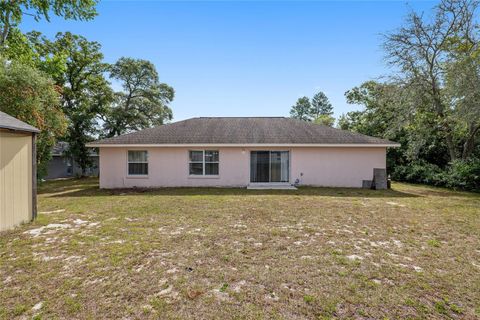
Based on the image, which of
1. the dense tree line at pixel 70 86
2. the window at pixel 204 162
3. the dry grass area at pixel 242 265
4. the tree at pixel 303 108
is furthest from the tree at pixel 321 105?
the dry grass area at pixel 242 265

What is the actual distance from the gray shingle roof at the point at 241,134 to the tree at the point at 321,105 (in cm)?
4897

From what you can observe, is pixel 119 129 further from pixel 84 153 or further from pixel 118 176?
pixel 118 176

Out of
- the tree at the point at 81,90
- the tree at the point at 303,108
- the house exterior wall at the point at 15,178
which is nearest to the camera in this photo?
the house exterior wall at the point at 15,178

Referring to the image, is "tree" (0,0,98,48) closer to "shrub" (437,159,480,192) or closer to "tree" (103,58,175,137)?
"tree" (103,58,175,137)

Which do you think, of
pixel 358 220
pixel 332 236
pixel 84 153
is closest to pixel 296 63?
pixel 358 220

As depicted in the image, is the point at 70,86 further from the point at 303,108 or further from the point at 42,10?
the point at 303,108

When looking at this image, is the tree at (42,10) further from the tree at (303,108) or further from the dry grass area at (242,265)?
the tree at (303,108)

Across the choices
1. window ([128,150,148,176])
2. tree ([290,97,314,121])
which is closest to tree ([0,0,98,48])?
window ([128,150,148,176])

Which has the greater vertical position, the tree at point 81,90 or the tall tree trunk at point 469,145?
the tree at point 81,90

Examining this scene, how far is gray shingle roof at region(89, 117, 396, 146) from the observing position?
40.6ft

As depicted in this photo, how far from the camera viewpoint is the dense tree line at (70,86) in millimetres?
11227

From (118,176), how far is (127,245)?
9.31 m

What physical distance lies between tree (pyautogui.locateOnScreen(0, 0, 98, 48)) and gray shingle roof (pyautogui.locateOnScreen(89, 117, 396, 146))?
6.28 m

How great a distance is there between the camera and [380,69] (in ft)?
53.9
